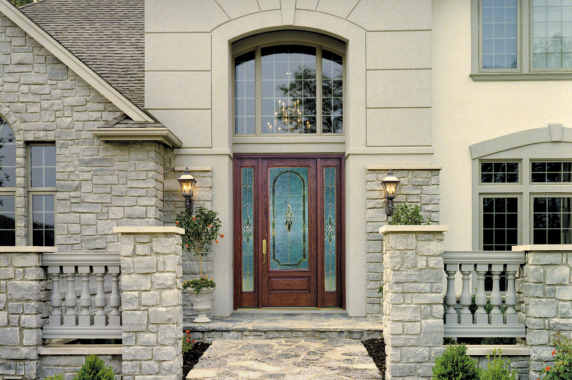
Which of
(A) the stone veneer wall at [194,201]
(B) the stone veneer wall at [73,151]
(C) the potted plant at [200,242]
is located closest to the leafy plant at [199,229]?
(C) the potted plant at [200,242]

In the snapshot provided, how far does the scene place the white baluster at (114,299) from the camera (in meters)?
5.36

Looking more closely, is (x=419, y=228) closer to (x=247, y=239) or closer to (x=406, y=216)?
→ (x=406, y=216)

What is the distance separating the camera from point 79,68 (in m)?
7.11

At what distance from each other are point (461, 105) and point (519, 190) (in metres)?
1.69

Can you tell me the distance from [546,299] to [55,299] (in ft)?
17.7

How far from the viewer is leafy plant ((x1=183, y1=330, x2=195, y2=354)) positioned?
6.24 m

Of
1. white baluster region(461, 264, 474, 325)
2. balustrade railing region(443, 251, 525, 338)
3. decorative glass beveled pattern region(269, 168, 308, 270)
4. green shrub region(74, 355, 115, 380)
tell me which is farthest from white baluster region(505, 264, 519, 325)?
green shrub region(74, 355, 115, 380)

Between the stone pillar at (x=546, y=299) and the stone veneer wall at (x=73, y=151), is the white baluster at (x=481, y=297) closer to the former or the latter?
the stone pillar at (x=546, y=299)

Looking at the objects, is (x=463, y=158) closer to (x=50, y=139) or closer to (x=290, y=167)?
(x=290, y=167)

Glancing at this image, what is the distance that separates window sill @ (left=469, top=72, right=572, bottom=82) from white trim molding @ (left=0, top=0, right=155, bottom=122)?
18.4 feet

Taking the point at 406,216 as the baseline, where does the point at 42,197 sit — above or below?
above

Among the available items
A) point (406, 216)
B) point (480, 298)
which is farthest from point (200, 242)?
point (480, 298)

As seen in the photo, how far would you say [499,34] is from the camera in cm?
811

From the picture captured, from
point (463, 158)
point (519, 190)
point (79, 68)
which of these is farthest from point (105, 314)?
point (519, 190)
